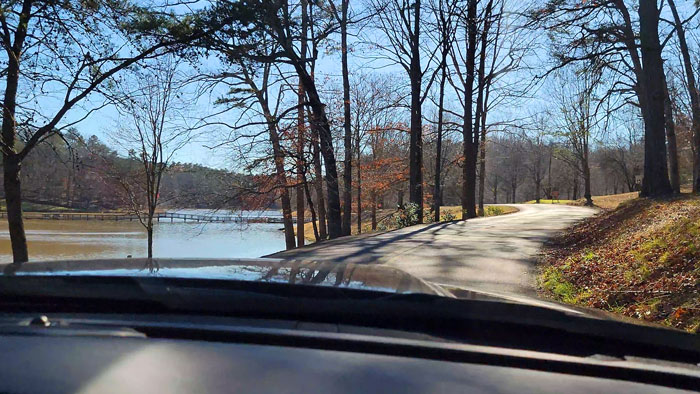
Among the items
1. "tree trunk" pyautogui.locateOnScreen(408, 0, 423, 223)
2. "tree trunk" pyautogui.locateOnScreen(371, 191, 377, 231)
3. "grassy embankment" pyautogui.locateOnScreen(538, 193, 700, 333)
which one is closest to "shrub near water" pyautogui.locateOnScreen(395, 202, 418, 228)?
"tree trunk" pyautogui.locateOnScreen(408, 0, 423, 223)

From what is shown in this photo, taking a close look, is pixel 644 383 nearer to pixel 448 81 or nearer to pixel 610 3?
pixel 610 3

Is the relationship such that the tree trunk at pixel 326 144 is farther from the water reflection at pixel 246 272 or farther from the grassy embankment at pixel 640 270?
the water reflection at pixel 246 272

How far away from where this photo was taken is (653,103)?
15625 mm

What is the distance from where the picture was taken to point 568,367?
69.8 inches

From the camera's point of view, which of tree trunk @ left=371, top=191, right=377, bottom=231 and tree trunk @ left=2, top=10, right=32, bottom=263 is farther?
tree trunk @ left=371, top=191, right=377, bottom=231

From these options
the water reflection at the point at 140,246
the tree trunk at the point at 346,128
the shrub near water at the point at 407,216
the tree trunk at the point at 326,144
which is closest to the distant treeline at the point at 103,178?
the water reflection at the point at 140,246

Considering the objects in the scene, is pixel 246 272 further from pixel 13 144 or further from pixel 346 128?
pixel 346 128

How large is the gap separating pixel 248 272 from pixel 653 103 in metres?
16.3

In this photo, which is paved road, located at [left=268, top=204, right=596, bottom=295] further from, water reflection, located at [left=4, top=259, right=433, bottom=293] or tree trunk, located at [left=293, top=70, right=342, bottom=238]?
tree trunk, located at [left=293, top=70, right=342, bottom=238]

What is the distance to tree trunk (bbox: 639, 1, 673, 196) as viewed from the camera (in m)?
15.0

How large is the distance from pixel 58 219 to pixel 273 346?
62.8 metres

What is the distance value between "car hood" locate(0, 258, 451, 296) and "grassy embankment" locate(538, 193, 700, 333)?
12.8ft

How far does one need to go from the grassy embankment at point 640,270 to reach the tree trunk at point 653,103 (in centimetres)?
451

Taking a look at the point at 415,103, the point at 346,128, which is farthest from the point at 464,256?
the point at 415,103
